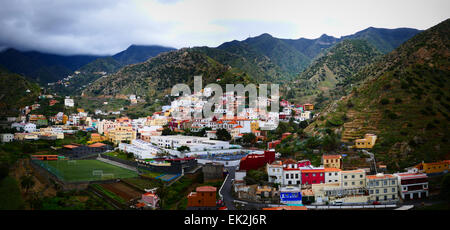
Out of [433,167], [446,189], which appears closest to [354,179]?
[446,189]

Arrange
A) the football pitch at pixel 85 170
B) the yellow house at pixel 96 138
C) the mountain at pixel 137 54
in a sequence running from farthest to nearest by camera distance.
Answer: the mountain at pixel 137 54
the yellow house at pixel 96 138
the football pitch at pixel 85 170

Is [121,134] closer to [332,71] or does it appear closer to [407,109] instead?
[407,109]

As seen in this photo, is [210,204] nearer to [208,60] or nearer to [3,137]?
[3,137]

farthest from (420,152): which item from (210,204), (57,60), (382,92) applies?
(57,60)

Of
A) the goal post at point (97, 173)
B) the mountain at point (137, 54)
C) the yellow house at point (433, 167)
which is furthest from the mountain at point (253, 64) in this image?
the yellow house at point (433, 167)

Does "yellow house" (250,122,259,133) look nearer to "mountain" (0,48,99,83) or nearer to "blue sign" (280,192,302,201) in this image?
"blue sign" (280,192,302,201)

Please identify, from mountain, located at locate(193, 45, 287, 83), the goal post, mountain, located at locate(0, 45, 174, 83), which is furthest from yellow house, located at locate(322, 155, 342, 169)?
mountain, located at locate(193, 45, 287, 83)

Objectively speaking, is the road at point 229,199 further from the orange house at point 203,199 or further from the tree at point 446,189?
the tree at point 446,189
